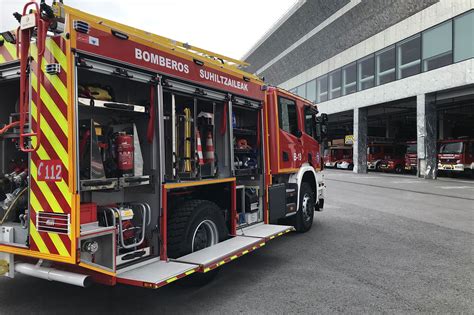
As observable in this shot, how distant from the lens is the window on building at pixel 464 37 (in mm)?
20250

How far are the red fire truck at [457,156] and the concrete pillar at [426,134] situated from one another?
2.81m

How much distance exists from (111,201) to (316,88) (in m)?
34.6

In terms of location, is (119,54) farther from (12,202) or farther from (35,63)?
(12,202)

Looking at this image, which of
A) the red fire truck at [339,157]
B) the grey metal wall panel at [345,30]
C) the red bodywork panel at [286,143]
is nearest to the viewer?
the red bodywork panel at [286,143]

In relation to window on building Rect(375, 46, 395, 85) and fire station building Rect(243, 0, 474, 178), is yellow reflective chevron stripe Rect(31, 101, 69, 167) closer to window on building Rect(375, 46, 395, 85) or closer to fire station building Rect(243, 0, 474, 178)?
fire station building Rect(243, 0, 474, 178)

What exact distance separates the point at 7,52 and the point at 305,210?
19.4ft

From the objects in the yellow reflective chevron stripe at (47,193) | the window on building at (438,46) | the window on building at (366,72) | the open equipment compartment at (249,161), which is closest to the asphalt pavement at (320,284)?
the open equipment compartment at (249,161)

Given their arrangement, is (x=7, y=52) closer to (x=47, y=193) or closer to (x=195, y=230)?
(x=47, y=193)

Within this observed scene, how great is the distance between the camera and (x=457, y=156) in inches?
1024

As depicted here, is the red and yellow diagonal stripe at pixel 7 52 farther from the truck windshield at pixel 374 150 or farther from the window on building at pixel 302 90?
the window on building at pixel 302 90

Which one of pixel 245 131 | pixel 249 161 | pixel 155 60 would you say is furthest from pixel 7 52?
pixel 249 161

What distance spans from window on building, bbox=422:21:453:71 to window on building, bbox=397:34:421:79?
0.60 m

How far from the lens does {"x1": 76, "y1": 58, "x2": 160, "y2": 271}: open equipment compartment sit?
3645 millimetres

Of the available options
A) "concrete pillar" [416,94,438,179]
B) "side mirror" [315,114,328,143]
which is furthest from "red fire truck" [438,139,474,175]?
"side mirror" [315,114,328,143]
